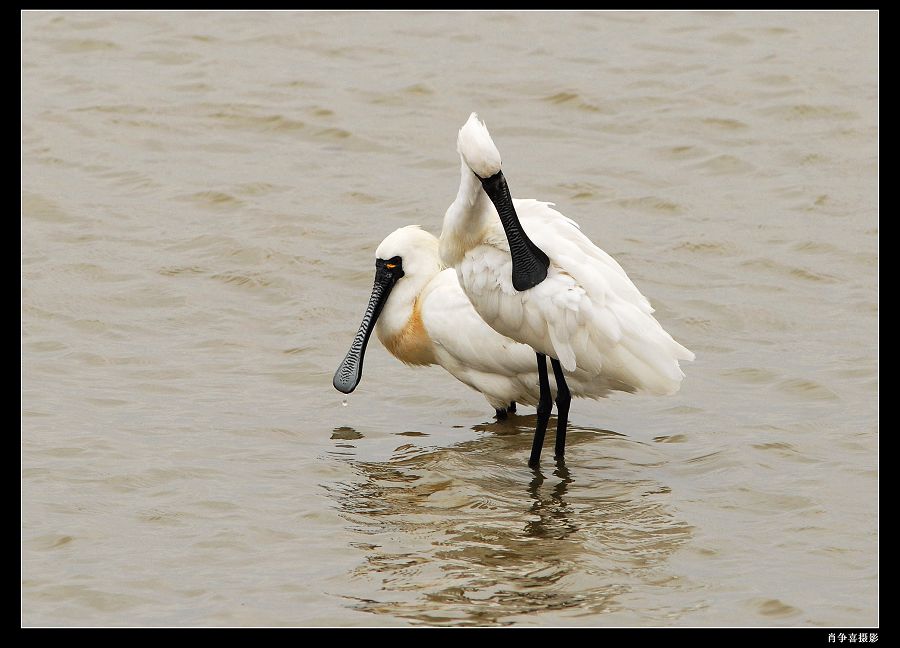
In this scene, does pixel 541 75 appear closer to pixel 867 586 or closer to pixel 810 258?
pixel 810 258

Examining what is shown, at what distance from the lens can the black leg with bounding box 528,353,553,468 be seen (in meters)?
8.20

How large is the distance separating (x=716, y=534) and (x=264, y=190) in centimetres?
730

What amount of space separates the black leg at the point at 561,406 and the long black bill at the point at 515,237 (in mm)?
750

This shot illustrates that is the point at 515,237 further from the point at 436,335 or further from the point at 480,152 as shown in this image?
the point at 436,335

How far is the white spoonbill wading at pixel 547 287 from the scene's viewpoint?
761cm

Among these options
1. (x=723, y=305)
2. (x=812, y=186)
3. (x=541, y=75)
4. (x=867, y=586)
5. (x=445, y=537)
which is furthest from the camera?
(x=541, y=75)

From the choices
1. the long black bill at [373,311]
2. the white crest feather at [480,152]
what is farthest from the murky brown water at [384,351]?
the white crest feather at [480,152]

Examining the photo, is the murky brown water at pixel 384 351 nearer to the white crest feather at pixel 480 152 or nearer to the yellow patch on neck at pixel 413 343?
the yellow patch on neck at pixel 413 343

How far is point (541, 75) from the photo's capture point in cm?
1602

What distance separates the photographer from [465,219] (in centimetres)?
782

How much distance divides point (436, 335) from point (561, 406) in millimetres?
1115

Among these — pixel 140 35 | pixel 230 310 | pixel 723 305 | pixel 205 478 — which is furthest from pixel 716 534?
pixel 140 35

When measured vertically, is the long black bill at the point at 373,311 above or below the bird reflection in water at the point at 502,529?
above

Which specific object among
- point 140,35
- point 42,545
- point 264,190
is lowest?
point 42,545
